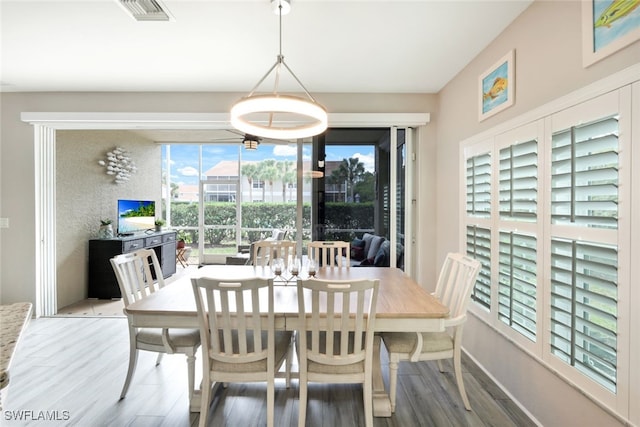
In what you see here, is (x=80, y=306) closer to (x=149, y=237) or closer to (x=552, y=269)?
(x=149, y=237)

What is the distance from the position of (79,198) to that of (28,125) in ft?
3.75

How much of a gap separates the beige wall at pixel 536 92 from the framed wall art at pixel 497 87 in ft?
0.16

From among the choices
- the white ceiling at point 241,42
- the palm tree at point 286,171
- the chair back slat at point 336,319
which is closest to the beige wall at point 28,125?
the white ceiling at point 241,42

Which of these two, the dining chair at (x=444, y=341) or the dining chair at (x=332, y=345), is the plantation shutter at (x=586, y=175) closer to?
the dining chair at (x=444, y=341)

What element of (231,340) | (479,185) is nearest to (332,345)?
(231,340)

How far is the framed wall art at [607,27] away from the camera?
1362 millimetres

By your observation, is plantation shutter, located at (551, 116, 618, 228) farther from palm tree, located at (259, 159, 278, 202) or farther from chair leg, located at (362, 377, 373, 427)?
palm tree, located at (259, 159, 278, 202)

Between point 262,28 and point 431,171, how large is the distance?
2.38m

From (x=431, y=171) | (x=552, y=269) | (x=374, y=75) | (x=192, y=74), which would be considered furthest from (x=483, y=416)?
(x=192, y=74)

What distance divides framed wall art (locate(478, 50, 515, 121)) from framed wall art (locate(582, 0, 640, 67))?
0.60 meters

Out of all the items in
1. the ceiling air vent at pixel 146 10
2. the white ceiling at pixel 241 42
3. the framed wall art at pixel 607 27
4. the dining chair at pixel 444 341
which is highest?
the white ceiling at pixel 241 42

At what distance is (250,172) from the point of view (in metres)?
7.22

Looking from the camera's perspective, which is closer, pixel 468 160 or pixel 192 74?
pixel 468 160

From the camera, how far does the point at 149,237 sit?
17.3 feet
